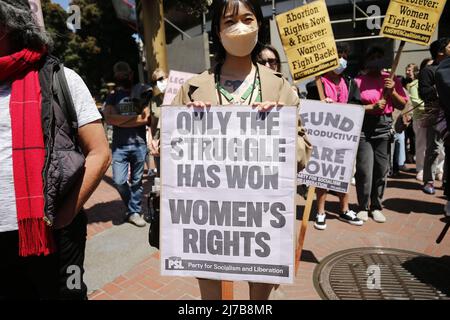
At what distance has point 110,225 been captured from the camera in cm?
480

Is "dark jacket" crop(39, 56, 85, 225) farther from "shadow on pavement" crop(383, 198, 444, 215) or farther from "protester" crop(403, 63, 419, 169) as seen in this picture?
"protester" crop(403, 63, 419, 169)

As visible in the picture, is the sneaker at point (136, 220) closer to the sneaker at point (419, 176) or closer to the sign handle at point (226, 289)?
the sign handle at point (226, 289)

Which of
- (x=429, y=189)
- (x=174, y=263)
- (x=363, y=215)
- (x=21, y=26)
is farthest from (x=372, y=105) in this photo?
(x=21, y=26)

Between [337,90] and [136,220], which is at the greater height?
[337,90]

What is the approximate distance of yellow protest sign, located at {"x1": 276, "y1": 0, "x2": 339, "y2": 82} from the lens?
10.3 feet

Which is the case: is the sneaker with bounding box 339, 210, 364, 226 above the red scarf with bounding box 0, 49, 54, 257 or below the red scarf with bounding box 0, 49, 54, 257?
below

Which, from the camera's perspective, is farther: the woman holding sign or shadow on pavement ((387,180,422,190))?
shadow on pavement ((387,180,422,190))

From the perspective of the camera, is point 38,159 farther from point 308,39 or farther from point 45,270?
point 308,39

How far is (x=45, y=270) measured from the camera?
1.76 m

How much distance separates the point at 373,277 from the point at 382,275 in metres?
0.09

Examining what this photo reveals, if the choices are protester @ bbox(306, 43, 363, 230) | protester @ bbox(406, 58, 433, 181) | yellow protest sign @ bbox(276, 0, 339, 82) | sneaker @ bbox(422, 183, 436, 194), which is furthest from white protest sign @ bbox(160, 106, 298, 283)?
sneaker @ bbox(422, 183, 436, 194)

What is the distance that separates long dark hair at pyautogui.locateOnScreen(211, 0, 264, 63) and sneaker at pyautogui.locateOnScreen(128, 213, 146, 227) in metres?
3.00
